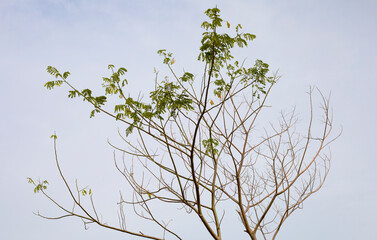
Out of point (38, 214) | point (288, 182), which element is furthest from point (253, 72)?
point (38, 214)

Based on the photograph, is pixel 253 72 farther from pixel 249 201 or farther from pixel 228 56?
pixel 249 201

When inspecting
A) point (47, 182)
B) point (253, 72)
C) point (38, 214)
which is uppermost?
point (253, 72)

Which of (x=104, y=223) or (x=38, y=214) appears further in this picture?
(x=38, y=214)

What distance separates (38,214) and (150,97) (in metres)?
2.18

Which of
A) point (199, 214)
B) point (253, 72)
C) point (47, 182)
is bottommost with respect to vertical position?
point (199, 214)

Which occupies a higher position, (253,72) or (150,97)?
(253,72)

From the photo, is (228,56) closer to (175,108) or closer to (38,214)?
(175,108)

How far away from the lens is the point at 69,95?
156 inches

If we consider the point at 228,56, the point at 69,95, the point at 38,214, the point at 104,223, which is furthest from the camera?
the point at 38,214

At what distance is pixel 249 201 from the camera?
4.75 meters

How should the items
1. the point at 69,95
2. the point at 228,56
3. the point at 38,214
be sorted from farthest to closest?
the point at 38,214
the point at 69,95
the point at 228,56

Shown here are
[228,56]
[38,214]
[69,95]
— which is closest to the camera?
[228,56]

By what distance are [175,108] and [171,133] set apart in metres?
0.53

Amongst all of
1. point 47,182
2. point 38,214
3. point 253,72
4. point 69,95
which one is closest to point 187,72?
point 253,72
